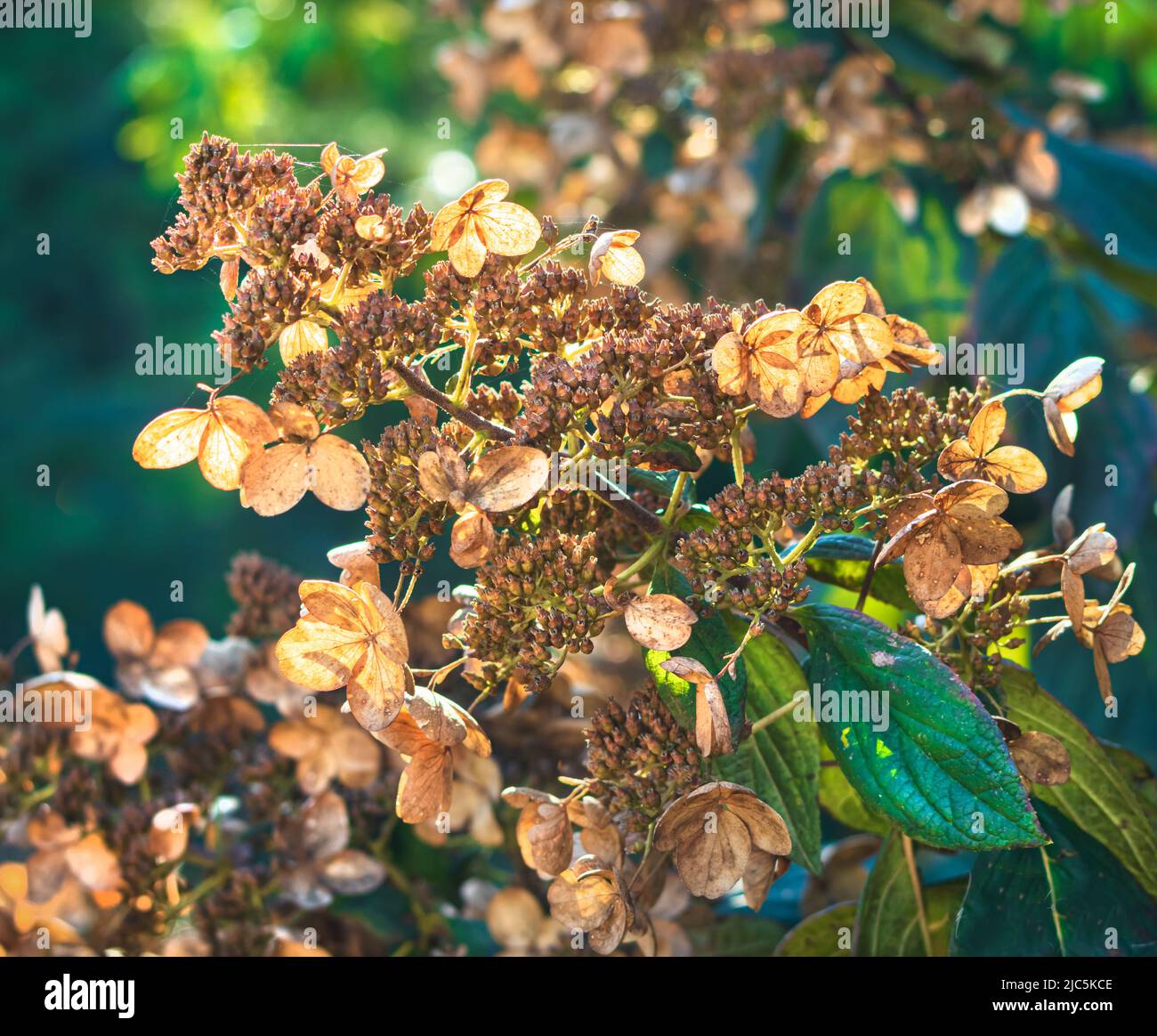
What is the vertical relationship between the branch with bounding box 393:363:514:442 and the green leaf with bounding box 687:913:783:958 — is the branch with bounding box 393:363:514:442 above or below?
above

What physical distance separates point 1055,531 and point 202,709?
46 centimetres

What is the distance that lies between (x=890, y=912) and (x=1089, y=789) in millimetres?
98

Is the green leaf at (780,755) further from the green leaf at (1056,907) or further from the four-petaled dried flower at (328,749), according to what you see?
the four-petaled dried flower at (328,749)

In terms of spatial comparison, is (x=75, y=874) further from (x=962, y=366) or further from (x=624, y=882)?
(x=962, y=366)

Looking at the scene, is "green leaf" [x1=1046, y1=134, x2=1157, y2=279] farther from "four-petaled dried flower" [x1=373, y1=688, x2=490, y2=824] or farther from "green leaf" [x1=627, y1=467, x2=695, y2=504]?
"four-petaled dried flower" [x1=373, y1=688, x2=490, y2=824]

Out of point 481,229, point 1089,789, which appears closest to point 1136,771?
point 1089,789

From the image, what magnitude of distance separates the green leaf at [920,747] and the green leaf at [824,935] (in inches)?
6.6

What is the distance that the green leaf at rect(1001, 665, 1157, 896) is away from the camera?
1.60ft

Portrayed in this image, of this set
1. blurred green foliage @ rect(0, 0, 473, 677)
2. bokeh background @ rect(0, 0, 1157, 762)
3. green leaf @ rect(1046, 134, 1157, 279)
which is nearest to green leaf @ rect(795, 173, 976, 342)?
bokeh background @ rect(0, 0, 1157, 762)

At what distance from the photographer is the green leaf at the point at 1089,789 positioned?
0.49m

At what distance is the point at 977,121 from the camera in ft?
3.64

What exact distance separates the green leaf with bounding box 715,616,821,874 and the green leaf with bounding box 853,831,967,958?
0.24ft

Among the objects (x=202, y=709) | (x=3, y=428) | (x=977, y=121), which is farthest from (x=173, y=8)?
(x=202, y=709)

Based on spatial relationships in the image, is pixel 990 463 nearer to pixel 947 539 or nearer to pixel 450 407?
pixel 947 539
